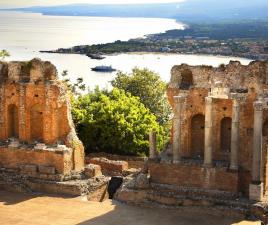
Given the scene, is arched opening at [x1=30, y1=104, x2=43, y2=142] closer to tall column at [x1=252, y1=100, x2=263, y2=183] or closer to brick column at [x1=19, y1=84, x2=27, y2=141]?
brick column at [x1=19, y1=84, x2=27, y2=141]

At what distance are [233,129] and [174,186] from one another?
3.79 metres

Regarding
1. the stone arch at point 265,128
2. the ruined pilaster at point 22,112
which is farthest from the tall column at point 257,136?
the ruined pilaster at point 22,112

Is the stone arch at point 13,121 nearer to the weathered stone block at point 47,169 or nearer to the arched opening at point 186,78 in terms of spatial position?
the weathered stone block at point 47,169

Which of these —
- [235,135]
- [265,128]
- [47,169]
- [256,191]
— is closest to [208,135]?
[235,135]

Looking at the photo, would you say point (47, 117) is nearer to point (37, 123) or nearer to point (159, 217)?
point (37, 123)

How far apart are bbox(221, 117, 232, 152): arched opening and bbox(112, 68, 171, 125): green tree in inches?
790

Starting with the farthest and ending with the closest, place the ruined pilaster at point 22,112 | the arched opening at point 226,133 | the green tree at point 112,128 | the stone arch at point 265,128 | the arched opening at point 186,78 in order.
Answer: the green tree at point 112,128 < the ruined pilaster at point 22,112 < the arched opening at point 186,78 < the arched opening at point 226,133 < the stone arch at point 265,128

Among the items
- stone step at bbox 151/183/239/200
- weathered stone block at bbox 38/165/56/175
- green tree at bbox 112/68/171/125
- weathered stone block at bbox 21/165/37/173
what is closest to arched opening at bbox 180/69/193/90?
stone step at bbox 151/183/239/200

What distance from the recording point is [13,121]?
2864 cm

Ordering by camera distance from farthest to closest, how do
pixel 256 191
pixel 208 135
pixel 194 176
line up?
pixel 194 176, pixel 208 135, pixel 256 191

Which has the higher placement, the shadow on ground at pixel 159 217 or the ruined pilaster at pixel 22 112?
the ruined pilaster at pixel 22 112

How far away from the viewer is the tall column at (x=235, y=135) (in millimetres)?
23172

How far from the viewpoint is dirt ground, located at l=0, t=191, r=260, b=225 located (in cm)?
2220

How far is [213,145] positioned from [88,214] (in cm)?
664
